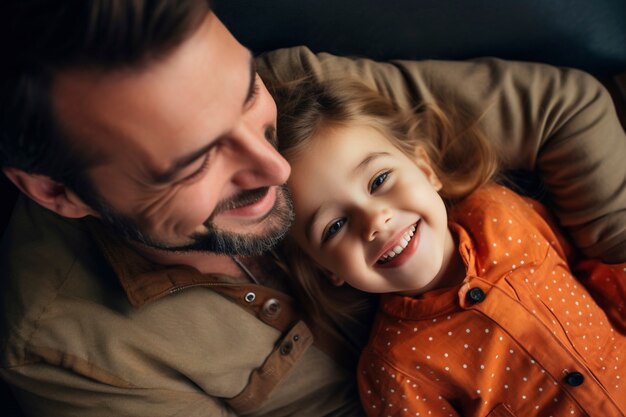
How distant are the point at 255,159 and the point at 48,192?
275 mm

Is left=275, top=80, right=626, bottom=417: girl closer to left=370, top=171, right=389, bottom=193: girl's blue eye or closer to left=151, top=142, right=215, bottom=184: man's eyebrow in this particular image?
left=370, top=171, right=389, bottom=193: girl's blue eye

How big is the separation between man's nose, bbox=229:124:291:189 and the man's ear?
211mm

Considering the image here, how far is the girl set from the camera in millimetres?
886

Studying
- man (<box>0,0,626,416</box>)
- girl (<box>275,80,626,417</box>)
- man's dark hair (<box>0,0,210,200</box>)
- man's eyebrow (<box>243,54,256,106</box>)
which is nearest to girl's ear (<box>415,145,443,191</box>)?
girl (<box>275,80,626,417</box>)

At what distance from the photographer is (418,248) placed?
2.89 feet

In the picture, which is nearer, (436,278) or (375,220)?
(375,220)

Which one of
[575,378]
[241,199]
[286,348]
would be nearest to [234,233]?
[241,199]

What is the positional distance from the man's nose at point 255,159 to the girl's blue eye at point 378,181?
0.58 ft

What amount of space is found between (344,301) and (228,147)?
18.4 inches

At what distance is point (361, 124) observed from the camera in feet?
3.09

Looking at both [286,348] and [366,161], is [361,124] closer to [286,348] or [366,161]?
[366,161]

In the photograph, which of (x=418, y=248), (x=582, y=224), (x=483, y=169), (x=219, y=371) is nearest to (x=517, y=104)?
(x=483, y=169)

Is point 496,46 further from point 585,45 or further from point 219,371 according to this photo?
point 219,371

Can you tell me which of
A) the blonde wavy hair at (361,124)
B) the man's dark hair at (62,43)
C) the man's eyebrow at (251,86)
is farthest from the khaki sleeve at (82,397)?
the man's eyebrow at (251,86)
